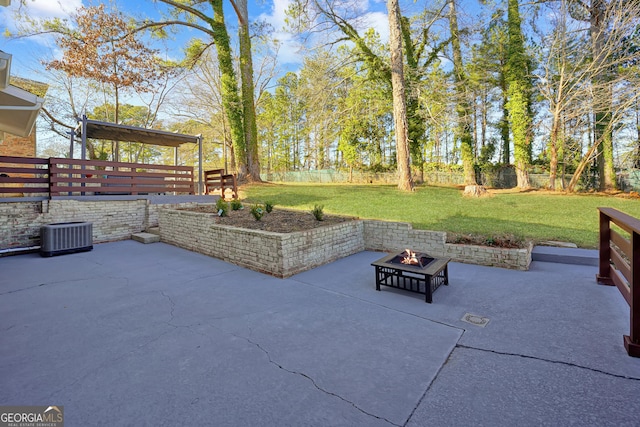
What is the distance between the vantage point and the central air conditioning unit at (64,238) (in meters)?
6.19

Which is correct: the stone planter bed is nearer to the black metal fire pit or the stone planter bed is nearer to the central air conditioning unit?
the black metal fire pit

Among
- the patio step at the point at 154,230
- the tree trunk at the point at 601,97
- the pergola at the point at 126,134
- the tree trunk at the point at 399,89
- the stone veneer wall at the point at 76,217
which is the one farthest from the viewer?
the tree trunk at the point at 399,89

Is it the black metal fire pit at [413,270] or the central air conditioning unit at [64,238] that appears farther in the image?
the central air conditioning unit at [64,238]

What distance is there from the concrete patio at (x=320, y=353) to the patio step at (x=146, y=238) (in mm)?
3409

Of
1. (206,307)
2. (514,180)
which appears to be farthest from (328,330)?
(514,180)

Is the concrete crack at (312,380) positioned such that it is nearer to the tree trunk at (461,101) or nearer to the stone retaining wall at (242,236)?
the stone retaining wall at (242,236)

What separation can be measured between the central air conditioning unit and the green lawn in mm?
5215

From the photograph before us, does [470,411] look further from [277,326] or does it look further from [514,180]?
[514,180]

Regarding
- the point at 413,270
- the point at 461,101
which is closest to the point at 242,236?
the point at 413,270

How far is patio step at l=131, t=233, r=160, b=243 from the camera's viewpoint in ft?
25.5

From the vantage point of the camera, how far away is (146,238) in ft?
25.4

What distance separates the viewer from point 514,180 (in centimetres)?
1958

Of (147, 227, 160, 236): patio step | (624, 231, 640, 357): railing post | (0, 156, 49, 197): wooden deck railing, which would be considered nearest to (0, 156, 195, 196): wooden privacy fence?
(0, 156, 49, 197): wooden deck railing

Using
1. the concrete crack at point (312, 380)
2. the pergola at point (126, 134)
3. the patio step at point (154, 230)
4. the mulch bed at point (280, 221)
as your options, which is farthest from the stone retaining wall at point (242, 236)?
the pergola at point (126, 134)
